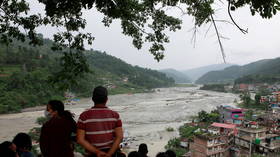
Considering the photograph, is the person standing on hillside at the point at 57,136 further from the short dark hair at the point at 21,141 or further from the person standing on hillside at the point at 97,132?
the short dark hair at the point at 21,141

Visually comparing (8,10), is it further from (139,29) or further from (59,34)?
(139,29)

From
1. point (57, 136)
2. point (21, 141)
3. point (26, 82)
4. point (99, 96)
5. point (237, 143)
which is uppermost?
point (99, 96)

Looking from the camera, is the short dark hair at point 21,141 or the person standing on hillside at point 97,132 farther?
the short dark hair at point 21,141

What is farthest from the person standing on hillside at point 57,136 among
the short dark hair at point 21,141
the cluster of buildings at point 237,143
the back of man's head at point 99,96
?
the cluster of buildings at point 237,143

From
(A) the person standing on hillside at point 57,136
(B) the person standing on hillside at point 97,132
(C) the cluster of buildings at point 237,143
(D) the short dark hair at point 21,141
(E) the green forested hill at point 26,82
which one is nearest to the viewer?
(B) the person standing on hillside at point 97,132

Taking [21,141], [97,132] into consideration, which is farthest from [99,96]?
[21,141]

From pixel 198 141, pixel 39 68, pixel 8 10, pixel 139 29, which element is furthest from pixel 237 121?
pixel 39 68

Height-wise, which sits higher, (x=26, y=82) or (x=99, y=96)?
(x=99, y=96)

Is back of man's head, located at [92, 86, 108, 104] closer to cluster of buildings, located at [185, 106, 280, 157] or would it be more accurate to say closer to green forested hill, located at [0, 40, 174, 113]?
cluster of buildings, located at [185, 106, 280, 157]

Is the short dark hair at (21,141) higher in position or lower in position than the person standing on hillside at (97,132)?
lower

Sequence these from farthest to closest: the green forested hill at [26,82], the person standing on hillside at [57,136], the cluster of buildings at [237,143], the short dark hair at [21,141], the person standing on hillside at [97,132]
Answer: the green forested hill at [26,82]
the cluster of buildings at [237,143]
the short dark hair at [21,141]
the person standing on hillside at [57,136]
the person standing on hillside at [97,132]

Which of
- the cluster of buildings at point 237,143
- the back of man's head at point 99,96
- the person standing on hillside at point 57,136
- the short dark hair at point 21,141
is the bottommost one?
the cluster of buildings at point 237,143

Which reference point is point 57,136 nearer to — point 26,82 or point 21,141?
point 21,141

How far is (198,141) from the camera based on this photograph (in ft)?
31.9
